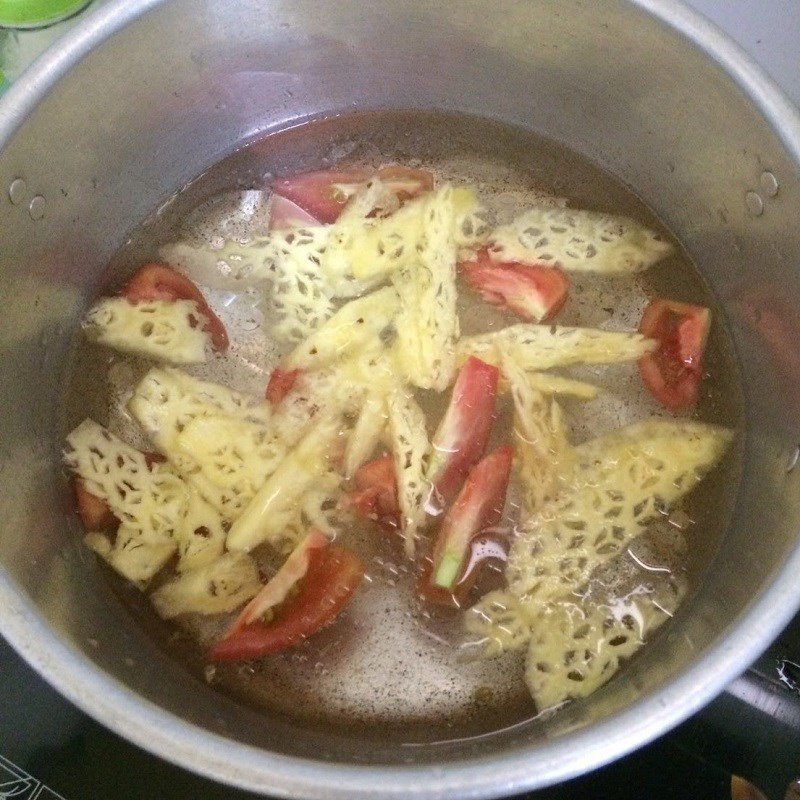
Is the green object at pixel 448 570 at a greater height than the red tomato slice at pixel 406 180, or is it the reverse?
the red tomato slice at pixel 406 180

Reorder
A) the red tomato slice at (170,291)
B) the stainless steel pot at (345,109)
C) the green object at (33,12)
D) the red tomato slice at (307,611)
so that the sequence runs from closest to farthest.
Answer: the stainless steel pot at (345,109) → the red tomato slice at (307,611) → the red tomato slice at (170,291) → the green object at (33,12)

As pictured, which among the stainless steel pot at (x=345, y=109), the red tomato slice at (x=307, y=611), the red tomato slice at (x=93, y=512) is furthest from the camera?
the red tomato slice at (x=93, y=512)

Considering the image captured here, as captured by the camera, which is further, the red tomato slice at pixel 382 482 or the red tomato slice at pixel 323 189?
the red tomato slice at pixel 323 189

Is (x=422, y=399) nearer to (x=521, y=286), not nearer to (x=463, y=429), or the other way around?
(x=463, y=429)

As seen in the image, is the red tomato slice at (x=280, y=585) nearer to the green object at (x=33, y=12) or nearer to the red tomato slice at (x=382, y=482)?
the red tomato slice at (x=382, y=482)

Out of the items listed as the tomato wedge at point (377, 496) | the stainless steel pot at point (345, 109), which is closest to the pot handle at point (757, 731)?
the stainless steel pot at point (345, 109)

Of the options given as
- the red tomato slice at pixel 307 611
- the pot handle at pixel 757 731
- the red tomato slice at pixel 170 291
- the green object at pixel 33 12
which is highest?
the green object at pixel 33 12
